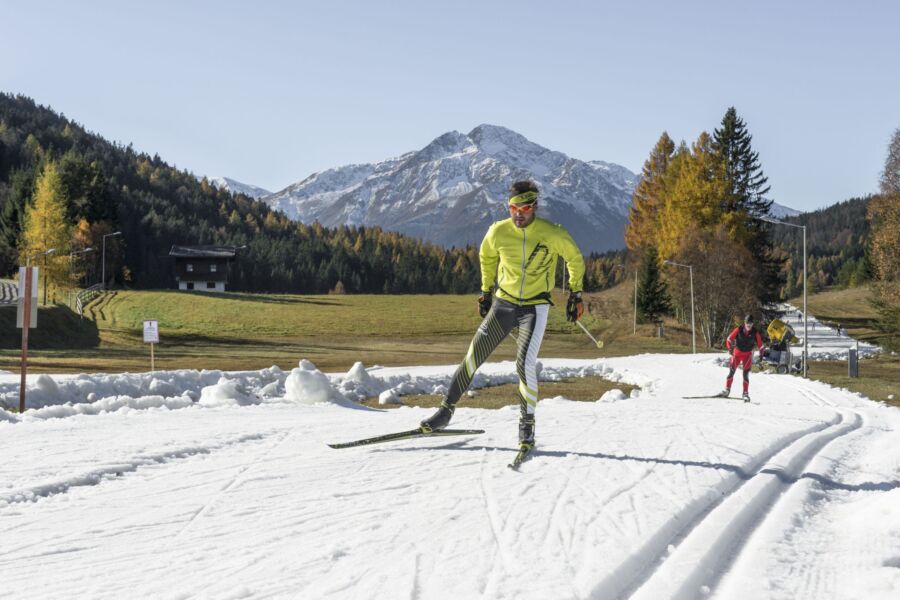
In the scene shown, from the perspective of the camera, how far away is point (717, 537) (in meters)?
4.50

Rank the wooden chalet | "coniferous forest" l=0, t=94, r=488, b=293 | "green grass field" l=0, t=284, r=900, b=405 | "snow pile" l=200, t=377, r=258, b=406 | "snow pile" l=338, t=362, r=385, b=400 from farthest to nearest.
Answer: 1. the wooden chalet
2. "coniferous forest" l=0, t=94, r=488, b=293
3. "green grass field" l=0, t=284, r=900, b=405
4. "snow pile" l=338, t=362, r=385, b=400
5. "snow pile" l=200, t=377, r=258, b=406

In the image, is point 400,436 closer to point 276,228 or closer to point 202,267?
point 202,267

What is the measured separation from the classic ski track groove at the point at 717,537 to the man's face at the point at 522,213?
2.92m

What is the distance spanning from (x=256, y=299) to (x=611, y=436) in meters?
83.5

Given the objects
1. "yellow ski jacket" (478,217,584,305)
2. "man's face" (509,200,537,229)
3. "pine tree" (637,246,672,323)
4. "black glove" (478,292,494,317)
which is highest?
"pine tree" (637,246,672,323)

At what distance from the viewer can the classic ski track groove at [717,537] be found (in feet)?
12.2

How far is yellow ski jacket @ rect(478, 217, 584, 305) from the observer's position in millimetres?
7008

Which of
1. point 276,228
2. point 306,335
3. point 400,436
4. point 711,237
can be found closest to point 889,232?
point 711,237

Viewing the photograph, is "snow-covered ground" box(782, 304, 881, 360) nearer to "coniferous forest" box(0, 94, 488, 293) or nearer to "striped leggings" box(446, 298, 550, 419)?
"striped leggings" box(446, 298, 550, 419)

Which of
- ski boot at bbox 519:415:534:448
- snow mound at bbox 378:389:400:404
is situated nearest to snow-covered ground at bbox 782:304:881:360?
snow mound at bbox 378:389:400:404

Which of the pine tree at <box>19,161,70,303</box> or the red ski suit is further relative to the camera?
the pine tree at <box>19,161,70,303</box>

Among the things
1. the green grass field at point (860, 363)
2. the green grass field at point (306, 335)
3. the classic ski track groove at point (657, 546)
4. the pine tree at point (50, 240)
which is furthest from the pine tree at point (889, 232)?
the pine tree at point (50, 240)

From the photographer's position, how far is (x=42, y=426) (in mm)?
8586

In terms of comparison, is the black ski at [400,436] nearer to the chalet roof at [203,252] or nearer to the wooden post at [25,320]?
the wooden post at [25,320]
